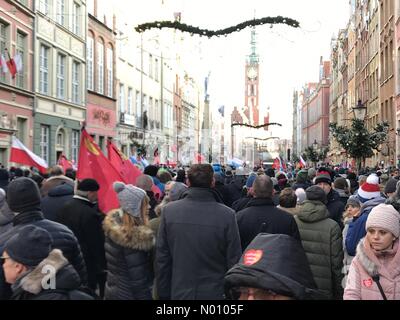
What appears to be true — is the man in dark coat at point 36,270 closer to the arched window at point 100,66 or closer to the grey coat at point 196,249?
the grey coat at point 196,249

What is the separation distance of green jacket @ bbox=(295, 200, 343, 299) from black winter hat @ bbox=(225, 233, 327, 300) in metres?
3.45

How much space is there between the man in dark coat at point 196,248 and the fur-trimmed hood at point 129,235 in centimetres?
25

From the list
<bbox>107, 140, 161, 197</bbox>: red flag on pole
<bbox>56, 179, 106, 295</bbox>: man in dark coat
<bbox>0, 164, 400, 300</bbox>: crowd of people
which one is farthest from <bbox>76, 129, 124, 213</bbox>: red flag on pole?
<bbox>107, 140, 161, 197</bbox>: red flag on pole

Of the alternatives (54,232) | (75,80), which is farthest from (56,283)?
(75,80)

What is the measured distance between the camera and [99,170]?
8.68m

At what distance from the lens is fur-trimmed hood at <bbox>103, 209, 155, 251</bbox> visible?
224 inches

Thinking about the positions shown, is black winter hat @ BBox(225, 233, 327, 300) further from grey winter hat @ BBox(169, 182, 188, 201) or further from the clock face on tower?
the clock face on tower

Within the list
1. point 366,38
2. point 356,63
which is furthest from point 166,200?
point 356,63

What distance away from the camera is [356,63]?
56250 millimetres

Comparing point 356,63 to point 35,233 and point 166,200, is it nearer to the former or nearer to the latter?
point 166,200

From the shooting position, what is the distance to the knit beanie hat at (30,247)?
12.1 ft

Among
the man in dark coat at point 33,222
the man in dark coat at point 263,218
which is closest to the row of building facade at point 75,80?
the man in dark coat at point 263,218
